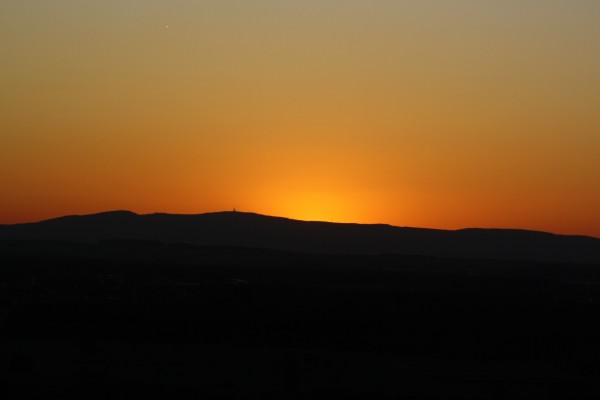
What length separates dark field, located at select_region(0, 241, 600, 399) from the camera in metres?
27.6

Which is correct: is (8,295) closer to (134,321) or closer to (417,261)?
(134,321)

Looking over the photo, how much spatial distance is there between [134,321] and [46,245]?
338ft

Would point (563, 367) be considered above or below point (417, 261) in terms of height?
below

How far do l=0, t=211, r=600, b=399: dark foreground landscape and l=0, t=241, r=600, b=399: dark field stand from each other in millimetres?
66

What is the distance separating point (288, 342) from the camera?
36.8 m

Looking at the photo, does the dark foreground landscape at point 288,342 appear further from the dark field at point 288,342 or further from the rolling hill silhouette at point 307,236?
the rolling hill silhouette at point 307,236

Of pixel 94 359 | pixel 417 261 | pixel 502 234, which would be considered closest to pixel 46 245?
pixel 417 261

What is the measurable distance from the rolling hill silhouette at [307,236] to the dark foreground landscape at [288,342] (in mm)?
108528

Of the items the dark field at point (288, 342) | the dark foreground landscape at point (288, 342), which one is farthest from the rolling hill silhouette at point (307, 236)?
the dark field at point (288, 342)

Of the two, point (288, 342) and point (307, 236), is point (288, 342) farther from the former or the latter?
point (307, 236)

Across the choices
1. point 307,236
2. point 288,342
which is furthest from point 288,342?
point 307,236

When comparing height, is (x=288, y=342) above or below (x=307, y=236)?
below

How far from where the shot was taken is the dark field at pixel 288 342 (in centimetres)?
2764

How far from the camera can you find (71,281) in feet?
220
